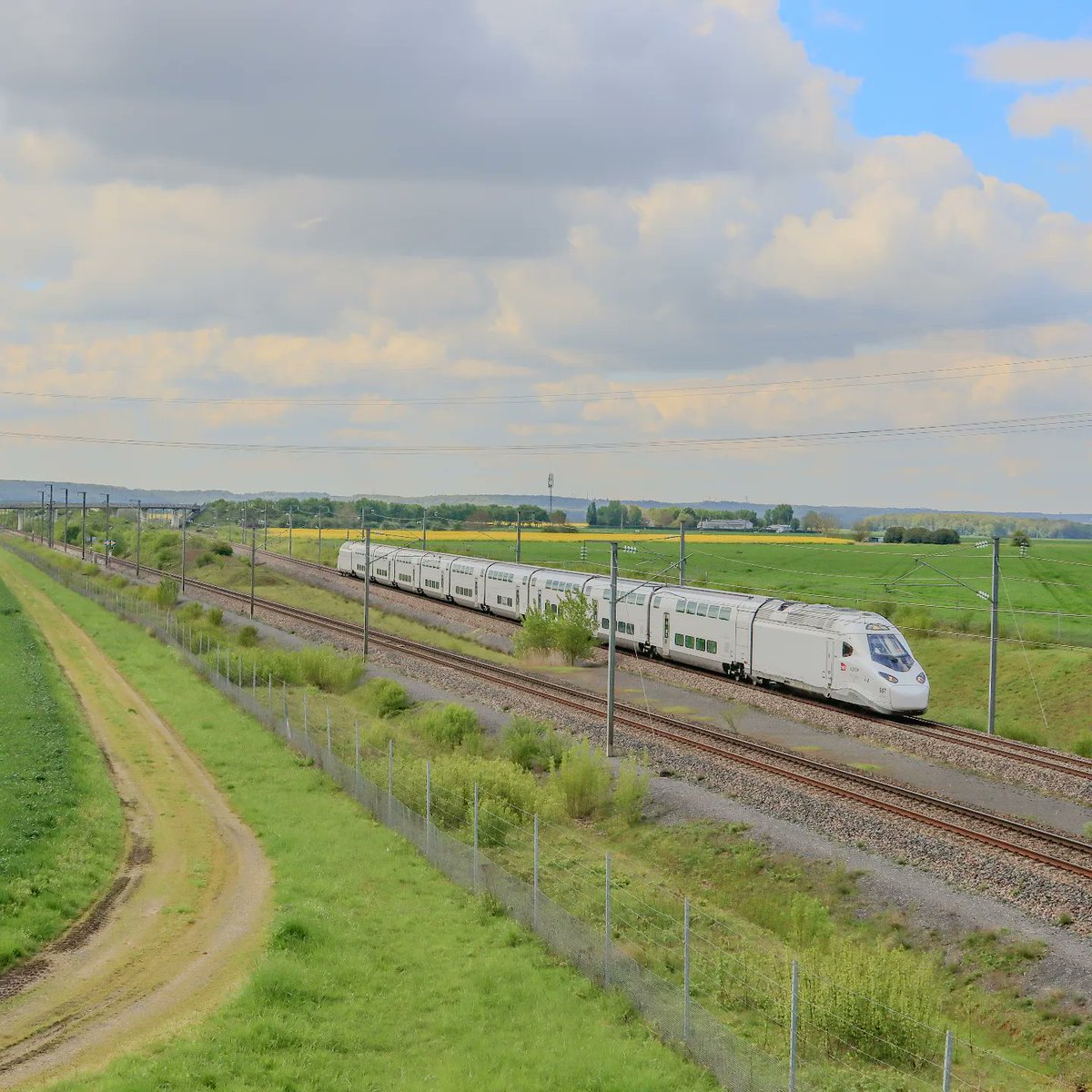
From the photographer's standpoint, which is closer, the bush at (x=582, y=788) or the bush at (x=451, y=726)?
the bush at (x=582, y=788)

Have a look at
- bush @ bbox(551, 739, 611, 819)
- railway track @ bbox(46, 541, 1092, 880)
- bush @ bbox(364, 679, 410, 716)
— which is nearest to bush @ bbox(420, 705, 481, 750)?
bush @ bbox(364, 679, 410, 716)

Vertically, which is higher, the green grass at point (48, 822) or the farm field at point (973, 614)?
the farm field at point (973, 614)

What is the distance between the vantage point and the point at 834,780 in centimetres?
3148

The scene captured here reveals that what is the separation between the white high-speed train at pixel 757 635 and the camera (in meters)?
40.1

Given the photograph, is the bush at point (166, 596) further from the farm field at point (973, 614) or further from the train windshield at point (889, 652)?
the train windshield at point (889, 652)

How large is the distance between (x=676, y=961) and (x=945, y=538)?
494ft

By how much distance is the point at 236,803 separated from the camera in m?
30.5

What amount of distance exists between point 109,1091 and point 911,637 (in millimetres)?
58552

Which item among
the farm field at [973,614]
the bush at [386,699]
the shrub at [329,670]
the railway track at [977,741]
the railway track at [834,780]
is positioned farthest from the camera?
the farm field at [973,614]

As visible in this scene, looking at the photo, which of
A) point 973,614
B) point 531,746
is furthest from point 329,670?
point 973,614

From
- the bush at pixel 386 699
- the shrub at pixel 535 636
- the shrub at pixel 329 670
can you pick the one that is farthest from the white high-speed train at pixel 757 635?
the shrub at pixel 329 670

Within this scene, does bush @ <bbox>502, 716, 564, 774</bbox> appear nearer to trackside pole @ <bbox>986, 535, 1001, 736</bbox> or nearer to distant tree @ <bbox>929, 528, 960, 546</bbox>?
trackside pole @ <bbox>986, 535, 1001, 736</bbox>

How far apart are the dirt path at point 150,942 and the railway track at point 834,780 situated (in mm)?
14268

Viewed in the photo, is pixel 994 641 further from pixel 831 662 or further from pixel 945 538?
pixel 945 538
